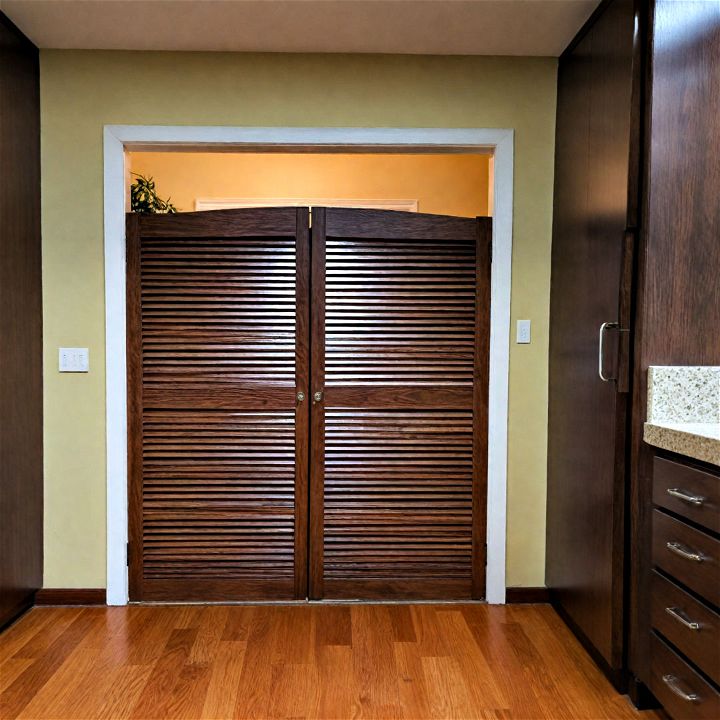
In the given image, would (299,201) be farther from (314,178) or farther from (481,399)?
(481,399)

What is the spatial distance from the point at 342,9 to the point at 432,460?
1823mm

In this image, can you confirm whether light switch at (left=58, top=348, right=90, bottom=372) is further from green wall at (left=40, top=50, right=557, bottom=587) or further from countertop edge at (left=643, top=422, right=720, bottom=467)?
countertop edge at (left=643, top=422, right=720, bottom=467)

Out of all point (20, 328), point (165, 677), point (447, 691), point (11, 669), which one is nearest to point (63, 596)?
point (11, 669)

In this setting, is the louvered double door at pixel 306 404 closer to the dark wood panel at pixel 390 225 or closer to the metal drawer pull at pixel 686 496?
the dark wood panel at pixel 390 225

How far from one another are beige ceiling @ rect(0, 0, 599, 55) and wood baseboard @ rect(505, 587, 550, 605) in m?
2.29

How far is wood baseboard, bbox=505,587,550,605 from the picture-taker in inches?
116

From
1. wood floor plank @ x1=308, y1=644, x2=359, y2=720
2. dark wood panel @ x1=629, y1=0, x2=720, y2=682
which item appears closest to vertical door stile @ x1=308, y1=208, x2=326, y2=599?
wood floor plank @ x1=308, y1=644, x2=359, y2=720

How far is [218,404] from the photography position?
290cm

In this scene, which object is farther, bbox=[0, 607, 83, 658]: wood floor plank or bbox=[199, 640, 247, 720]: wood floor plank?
bbox=[0, 607, 83, 658]: wood floor plank

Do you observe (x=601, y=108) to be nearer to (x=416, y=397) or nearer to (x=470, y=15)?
(x=470, y=15)

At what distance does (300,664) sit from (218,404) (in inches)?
43.5

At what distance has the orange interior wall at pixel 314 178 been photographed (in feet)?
14.6

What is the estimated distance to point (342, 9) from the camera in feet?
7.97

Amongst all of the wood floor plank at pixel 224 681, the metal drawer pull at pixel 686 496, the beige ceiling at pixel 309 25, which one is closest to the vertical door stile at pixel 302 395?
the wood floor plank at pixel 224 681
